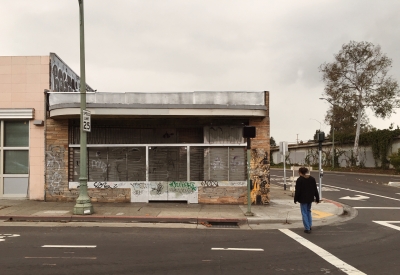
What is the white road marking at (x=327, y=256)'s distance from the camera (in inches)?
239

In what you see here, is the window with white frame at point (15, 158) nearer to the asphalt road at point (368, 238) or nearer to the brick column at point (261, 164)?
the brick column at point (261, 164)

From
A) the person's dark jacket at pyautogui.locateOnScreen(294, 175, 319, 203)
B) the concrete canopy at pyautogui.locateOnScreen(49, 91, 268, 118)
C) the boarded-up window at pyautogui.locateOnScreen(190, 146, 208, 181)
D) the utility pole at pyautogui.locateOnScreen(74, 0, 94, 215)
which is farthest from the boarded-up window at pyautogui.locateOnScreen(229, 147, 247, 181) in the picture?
the utility pole at pyautogui.locateOnScreen(74, 0, 94, 215)

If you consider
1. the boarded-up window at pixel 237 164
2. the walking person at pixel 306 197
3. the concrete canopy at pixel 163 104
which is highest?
the concrete canopy at pixel 163 104

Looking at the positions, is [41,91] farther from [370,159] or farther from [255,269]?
[370,159]

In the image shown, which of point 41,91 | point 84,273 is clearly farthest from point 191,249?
point 41,91

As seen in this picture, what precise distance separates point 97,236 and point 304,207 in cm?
522

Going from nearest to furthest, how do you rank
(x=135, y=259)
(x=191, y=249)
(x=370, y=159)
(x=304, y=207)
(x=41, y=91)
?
(x=135, y=259)
(x=191, y=249)
(x=304, y=207)
(x=41, y=91)
(x=370, y=159)

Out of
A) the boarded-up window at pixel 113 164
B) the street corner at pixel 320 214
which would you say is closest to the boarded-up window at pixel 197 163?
the boarded-up window at pixel 113 164

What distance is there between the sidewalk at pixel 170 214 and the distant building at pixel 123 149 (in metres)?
0.64

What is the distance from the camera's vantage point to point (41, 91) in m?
14.1

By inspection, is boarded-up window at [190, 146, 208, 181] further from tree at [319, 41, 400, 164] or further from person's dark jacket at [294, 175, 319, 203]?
tree at [319, 41, 400, 164]

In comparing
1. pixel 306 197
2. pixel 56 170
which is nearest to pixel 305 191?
pixel 306 197

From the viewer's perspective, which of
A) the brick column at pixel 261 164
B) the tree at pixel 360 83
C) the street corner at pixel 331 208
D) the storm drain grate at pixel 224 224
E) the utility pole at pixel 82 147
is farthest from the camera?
the tree at pixel 360 83

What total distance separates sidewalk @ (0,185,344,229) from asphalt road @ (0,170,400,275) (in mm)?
1120
